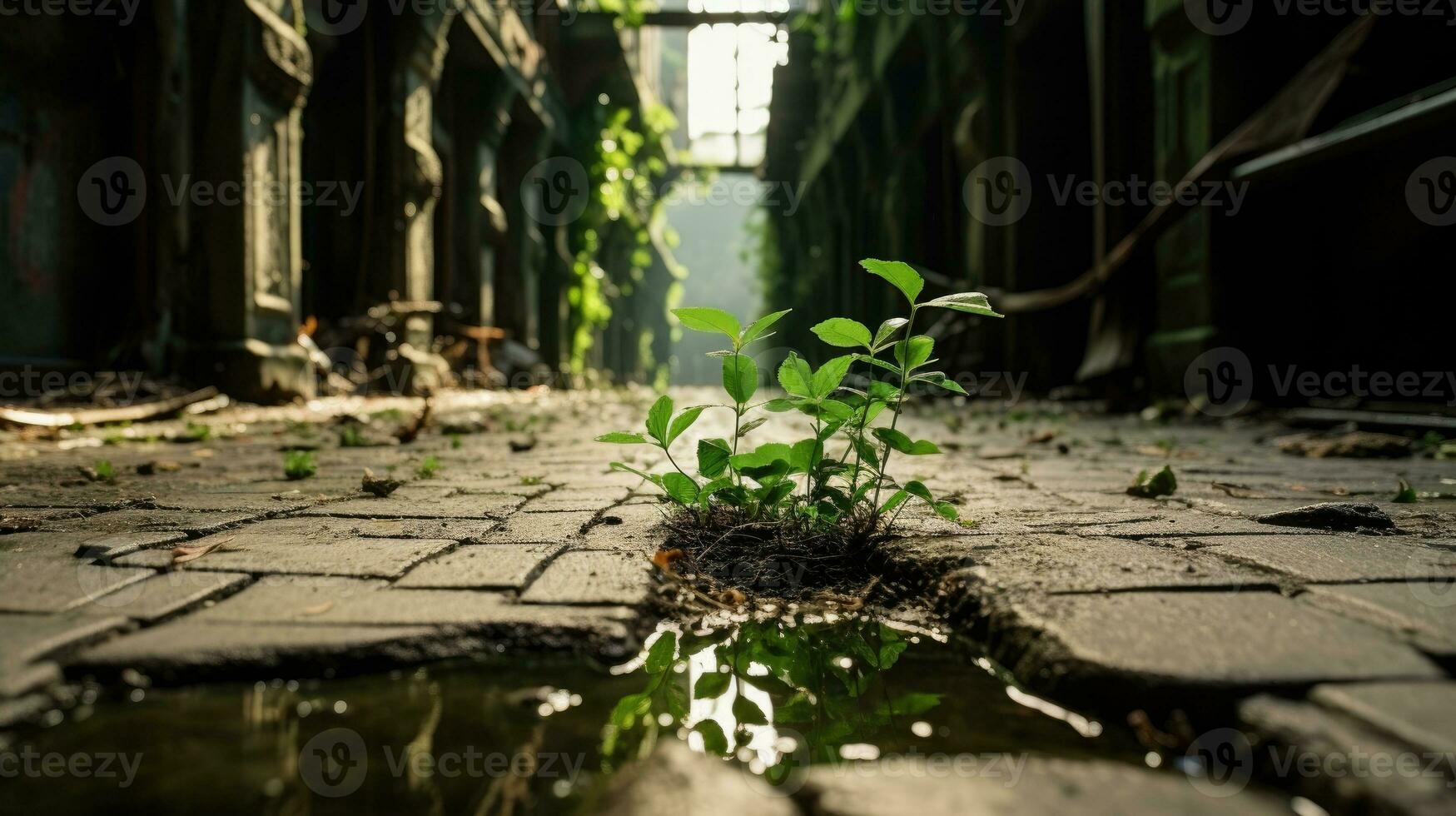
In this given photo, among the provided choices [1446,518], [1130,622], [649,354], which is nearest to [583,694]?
[1130,622]

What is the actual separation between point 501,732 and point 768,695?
11.6 inches
